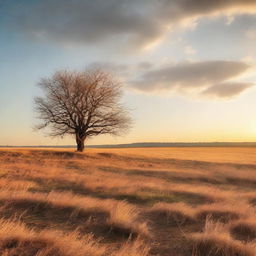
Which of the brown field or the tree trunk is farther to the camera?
the tree trunk

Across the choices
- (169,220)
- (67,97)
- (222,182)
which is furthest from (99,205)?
(67,97)

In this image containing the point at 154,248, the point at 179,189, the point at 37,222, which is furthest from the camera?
the point at 179,189

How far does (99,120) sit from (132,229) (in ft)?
103

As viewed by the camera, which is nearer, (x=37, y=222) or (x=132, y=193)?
(x=37, y=222)

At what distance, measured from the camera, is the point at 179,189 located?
1447 cm

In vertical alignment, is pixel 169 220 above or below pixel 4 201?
below

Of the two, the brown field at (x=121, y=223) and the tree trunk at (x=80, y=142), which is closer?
the brown field at (x=121, y=223)

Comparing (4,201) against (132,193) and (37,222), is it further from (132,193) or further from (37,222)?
(132,193)

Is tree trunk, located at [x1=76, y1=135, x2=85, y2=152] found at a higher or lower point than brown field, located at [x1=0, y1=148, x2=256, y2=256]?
higher

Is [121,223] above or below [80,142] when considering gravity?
below

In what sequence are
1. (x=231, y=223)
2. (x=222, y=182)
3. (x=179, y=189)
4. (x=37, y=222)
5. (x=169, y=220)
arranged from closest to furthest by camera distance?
(x=37, y=222)
(x=231, y=223)
(x=169, y=220)
(x=179, y=189)
(x=222, y=182)

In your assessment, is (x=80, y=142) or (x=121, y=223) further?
(x=80, y=142)

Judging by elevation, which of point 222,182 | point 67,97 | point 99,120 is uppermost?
point 67,97

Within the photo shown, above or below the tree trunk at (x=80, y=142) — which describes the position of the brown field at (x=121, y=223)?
below
